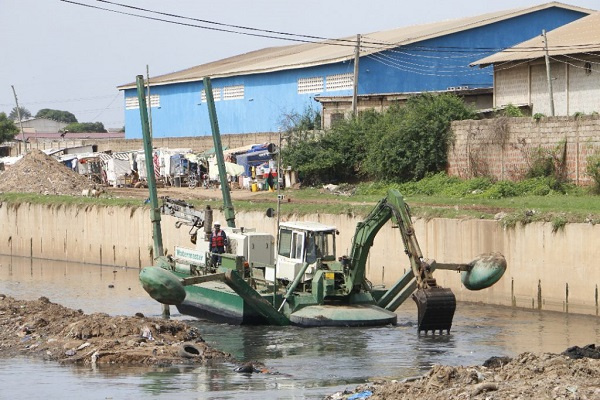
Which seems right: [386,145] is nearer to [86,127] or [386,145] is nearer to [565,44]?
[565,44]

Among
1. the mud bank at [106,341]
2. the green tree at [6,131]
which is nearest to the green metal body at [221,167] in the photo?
the mud bank at [106,341]

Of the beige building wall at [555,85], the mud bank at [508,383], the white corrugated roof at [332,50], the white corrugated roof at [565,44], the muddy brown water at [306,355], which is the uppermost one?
the white corrugated roof at [332,50]

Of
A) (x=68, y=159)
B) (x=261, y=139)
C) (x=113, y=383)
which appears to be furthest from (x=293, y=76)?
(x=113, y=383)

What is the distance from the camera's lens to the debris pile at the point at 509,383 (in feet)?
51.4

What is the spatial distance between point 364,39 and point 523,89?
Answer: 1793 centimetres

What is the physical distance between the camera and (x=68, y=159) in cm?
6994

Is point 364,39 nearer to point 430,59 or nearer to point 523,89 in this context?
point 430,59

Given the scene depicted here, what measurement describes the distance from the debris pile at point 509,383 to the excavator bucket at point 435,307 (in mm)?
7780

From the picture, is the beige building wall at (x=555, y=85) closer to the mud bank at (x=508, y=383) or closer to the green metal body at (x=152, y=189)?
the green metal body at (x=152, y=189)

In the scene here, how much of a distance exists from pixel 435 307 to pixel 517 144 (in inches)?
691

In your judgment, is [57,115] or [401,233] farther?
[57,115]

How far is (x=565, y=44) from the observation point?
157 ft

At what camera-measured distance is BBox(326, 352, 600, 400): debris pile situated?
Answer: 15.7m

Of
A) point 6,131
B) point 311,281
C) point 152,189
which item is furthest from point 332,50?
point 6,131
